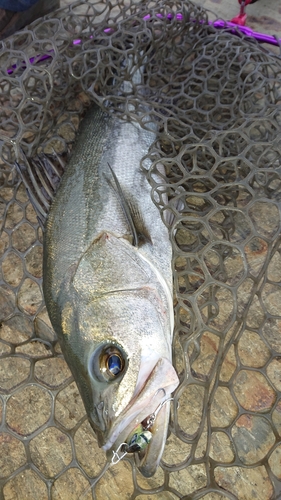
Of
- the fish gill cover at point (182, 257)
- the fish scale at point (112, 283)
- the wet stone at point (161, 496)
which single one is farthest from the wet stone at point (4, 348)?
the wet stone at point (161, 496)

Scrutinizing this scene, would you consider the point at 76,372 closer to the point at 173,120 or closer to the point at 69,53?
the point at 173,120

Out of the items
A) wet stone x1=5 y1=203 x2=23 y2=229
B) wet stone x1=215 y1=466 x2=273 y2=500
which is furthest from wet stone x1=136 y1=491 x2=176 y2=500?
wet stone x1=5 y1=203 x2=23 y2=229

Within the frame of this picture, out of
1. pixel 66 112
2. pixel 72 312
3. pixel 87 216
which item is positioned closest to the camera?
pixel 72 312

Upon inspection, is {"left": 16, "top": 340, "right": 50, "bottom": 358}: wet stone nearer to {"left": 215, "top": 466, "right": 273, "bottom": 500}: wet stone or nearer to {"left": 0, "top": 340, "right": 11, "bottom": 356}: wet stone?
{"left": 0, "top": 340, "right": 11, "bottom": 356}: wet stone

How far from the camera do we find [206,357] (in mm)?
1981

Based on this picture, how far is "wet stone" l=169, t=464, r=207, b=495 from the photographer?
1.75 meters

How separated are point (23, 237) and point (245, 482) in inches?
68.0

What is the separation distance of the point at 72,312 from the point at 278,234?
964 mm

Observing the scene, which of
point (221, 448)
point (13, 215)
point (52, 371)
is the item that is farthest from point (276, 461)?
point (13, 215)

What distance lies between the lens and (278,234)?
1806mm

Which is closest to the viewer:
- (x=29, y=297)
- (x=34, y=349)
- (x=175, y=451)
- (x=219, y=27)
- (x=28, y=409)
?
(x=175, y=451)

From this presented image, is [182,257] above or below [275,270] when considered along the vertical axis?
above

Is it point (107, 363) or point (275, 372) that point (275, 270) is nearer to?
point (275, 372)

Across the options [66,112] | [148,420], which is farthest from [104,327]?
[66,112]
